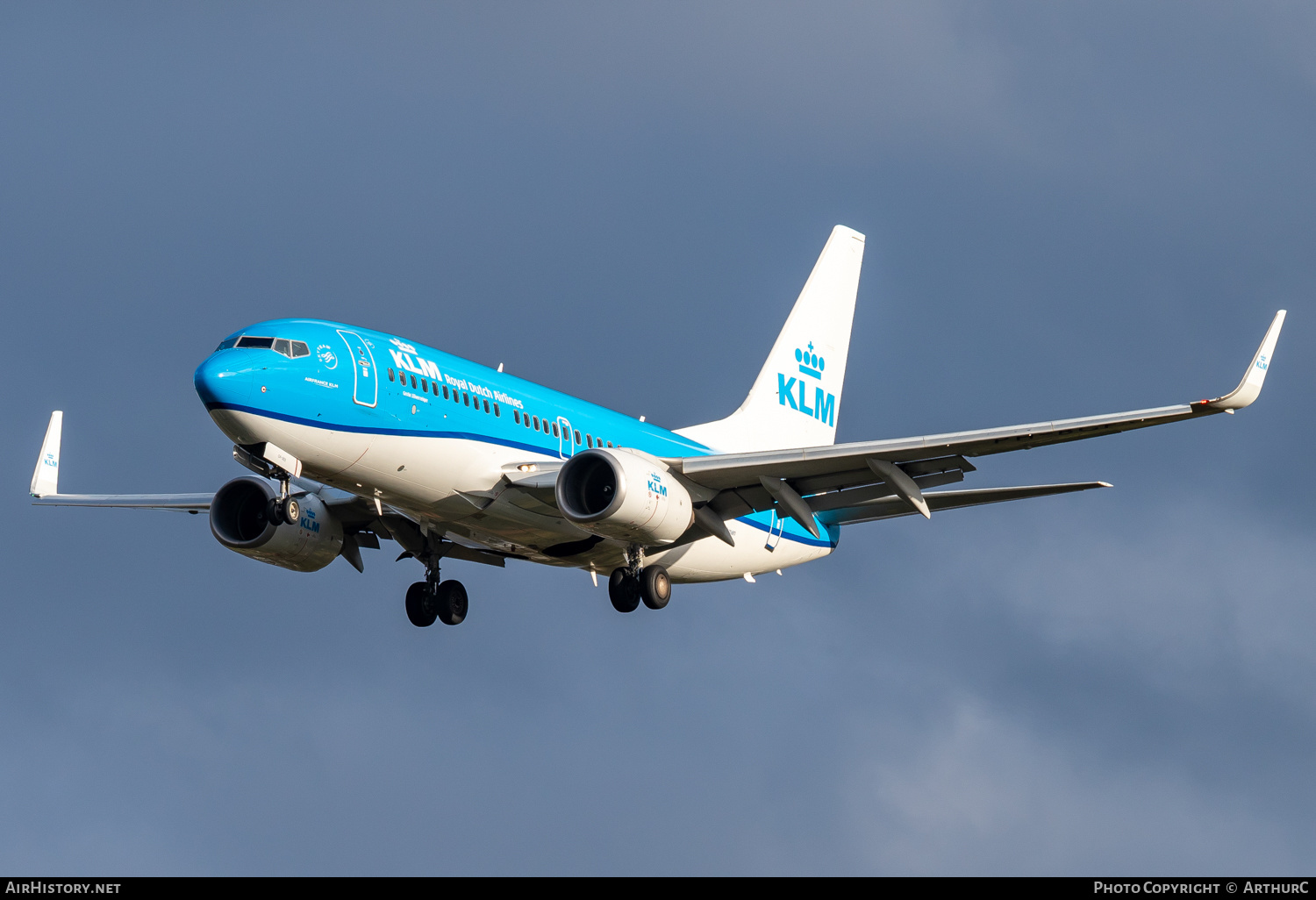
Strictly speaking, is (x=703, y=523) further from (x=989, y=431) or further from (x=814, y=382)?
(x=814, y=382)

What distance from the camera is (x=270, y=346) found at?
3372cm

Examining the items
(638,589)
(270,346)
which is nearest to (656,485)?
(638,589)

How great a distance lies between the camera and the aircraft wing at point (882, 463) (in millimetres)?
32844

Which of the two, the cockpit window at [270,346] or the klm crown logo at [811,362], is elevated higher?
the klm crown logo at [811,362]

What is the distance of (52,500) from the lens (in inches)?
1774

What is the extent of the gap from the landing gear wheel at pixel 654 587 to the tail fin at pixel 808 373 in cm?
833

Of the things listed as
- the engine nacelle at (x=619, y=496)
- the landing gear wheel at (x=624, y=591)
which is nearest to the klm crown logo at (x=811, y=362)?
the landing gear wheel at (x=624, y=591)

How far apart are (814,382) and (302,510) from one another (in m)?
18.1

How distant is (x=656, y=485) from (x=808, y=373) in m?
16.4

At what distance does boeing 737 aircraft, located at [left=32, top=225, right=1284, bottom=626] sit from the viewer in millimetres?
33719

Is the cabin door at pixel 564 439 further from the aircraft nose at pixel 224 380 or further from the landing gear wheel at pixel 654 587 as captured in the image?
the aircraft nose at pixel 224 380
